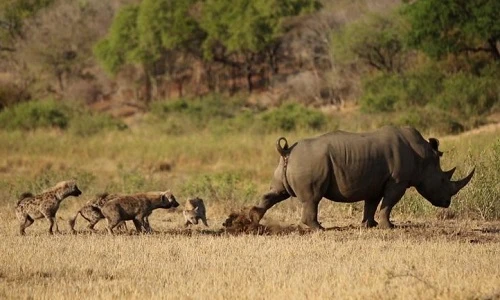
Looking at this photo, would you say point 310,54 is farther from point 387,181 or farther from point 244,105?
point 387,181

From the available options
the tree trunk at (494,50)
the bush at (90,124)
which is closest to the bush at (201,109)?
the bush at (90,124)

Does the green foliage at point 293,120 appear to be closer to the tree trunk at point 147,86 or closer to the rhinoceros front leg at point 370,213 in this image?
the tree trunk at point 147,86

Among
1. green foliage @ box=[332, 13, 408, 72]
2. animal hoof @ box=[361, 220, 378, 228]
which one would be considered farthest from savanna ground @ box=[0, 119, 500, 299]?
green foliage @ box=[332, 13, 408, 72]

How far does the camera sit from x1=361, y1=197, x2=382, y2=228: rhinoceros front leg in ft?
53.4

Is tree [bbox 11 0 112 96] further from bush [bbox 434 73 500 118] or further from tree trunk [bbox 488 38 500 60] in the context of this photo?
bush [bbox 434 73 500 118]

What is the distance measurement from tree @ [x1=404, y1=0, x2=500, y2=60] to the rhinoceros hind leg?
2745 cm

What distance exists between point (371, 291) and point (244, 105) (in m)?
41.1

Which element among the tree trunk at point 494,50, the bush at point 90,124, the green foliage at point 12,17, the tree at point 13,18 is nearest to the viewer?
the bush at point 90,124

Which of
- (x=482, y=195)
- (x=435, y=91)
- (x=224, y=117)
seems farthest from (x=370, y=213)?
(x=224, y=117)

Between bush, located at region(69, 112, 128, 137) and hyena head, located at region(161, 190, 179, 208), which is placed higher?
bush, located at region(69, 112, 128, 137)

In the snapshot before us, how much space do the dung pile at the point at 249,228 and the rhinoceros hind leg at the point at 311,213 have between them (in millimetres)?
111

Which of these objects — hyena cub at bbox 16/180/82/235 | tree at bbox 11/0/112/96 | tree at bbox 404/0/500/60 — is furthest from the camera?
tree at bbox 11/0/112/96

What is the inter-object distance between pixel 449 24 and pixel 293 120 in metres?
7.68

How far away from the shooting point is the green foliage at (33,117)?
39094 mm
